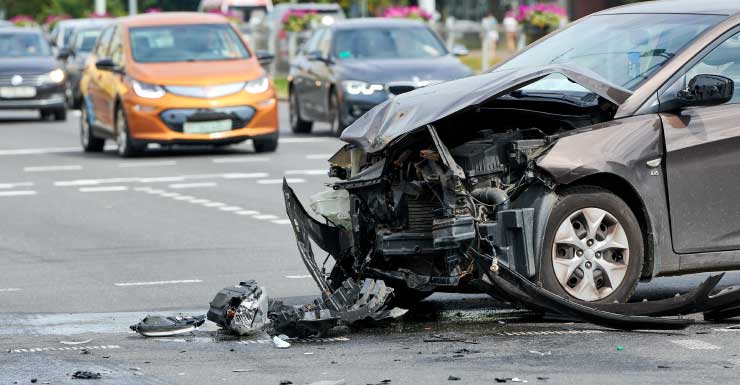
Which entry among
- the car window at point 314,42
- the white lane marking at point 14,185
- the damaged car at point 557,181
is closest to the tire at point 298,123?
the car window at point 314,42

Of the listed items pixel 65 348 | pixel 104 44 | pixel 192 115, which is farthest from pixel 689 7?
pixel 104 44

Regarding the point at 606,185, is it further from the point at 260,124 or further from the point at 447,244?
the point at 260,124

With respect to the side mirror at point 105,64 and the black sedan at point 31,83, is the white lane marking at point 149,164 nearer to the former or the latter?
the side mirror at point 105,64

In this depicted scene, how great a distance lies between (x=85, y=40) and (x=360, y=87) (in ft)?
50.2

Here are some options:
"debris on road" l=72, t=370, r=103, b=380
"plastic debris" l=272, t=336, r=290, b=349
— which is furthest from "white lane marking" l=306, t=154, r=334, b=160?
"debris on road" l=72, t=370, r=103, b=380

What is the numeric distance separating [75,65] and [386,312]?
28.4 metres

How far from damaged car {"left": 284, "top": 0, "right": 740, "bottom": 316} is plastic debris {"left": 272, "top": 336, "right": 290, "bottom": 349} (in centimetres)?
61

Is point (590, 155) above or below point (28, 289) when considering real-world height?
above

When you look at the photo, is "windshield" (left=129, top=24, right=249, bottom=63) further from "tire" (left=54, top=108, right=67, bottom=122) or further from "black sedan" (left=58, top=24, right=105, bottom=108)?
"black sedan" (left=58, top=24, right=105, bottom=108)

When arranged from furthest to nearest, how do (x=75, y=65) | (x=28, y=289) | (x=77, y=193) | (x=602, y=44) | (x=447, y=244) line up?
(x=75, y=65), (x=77, y=193), (x=28, y=289), (x=602, y=44), (x=447, y=244)

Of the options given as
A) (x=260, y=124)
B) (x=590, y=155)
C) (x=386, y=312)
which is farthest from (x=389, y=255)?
(x=260, y=124)

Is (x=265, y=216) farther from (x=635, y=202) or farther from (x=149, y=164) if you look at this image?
(x=149, y=164)

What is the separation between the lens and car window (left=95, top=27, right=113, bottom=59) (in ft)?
76.9

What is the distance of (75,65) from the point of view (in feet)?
118
